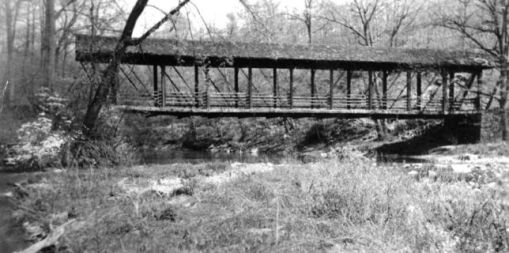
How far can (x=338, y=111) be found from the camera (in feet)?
72.0

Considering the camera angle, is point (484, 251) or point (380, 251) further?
point (380, 251)

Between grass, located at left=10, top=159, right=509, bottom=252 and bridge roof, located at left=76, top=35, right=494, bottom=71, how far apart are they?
10327mm

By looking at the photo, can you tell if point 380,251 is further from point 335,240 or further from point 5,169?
point 5,169

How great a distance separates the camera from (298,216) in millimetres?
5992

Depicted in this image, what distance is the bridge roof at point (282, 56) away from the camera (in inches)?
743

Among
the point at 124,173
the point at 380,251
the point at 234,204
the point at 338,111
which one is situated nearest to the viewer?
the point at 380,251

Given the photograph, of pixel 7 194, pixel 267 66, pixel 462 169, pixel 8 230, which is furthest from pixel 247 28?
pixel 8 230

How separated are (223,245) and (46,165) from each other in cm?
968

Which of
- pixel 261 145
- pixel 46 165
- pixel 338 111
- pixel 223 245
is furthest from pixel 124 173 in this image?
pixel 261 145

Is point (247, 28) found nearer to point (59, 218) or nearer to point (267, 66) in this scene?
point (267, 66)

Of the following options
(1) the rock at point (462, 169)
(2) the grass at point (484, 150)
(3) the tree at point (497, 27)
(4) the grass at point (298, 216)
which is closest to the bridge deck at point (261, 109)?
(3) the tree at point (497, 27)

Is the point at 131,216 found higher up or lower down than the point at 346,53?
lower down

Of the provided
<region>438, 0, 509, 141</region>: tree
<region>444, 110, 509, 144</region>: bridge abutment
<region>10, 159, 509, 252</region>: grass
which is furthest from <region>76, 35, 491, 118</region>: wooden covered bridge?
<region>10, 159, 509, 252</region>: grass

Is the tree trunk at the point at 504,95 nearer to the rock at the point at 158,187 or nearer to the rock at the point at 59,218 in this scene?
the rock at the point at 158,187
